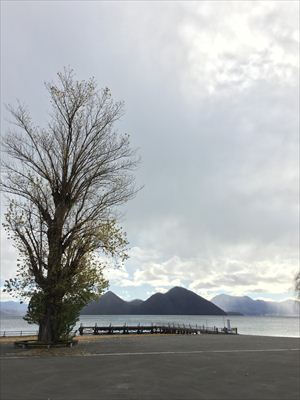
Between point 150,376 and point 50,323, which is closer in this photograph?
point 150,376

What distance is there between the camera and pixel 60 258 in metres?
22.9

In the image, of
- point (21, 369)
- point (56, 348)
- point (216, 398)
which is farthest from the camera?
point (56, 348)

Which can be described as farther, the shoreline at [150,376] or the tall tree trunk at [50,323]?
the tall tree trunk at [50,323]

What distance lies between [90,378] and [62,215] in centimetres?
1256

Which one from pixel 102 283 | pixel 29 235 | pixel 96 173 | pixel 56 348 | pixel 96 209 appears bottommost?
pixel 56 348

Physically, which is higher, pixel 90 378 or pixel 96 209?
pixel 96 209

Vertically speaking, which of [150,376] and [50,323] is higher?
[50,323]

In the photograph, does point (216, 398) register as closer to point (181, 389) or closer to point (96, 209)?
point (181, 389)

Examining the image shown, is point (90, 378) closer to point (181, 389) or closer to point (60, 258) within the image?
point (181, 389)

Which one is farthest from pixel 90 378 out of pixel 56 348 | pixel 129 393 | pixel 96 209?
pixel 96 209

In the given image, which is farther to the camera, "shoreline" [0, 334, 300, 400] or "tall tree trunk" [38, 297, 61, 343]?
"tall tree trunk" [38, 297, 61, 343]

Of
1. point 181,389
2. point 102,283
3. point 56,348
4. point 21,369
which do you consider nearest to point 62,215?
point 102,283

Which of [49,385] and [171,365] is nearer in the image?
[49,385]

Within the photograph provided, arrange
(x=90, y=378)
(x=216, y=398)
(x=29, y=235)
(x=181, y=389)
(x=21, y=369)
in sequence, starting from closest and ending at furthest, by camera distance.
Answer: (x=216, y=398) → (x=181, y=389) → (x=90, y=378) → (x=21, y=369) → (x=29, y=235)
